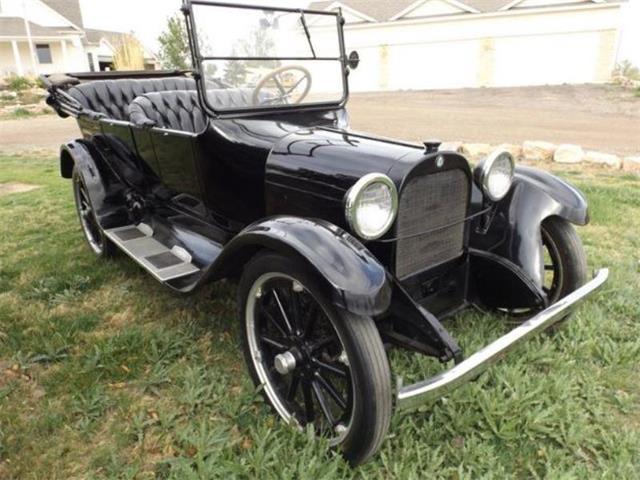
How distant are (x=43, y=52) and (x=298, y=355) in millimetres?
32698

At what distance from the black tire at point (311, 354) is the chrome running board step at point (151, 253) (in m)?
0.75

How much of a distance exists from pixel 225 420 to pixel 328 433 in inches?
18.7

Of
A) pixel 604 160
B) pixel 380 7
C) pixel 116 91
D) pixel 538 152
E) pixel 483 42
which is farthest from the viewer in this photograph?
pixel 380 7

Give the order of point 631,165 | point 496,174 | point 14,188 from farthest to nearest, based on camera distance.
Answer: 1. point 631,165
2. point 14,188
3. point 496,174

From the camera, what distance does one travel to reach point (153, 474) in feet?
6.18

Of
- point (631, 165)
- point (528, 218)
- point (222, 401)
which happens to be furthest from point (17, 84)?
point (528, 218)

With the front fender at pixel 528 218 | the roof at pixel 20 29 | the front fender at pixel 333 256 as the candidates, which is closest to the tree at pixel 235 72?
the front fender at pixel 333 256

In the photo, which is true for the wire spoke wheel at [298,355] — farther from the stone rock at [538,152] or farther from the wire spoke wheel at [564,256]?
the stone rock at [538,152]

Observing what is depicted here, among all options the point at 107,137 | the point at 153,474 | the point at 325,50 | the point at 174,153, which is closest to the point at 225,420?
the point at 153,474

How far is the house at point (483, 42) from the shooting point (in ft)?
68.8

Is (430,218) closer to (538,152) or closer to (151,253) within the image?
(151,253)

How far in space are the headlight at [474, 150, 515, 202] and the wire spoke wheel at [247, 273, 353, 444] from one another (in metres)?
1.04

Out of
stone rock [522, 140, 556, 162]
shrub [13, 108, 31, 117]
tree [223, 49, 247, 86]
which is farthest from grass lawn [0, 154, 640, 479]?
shrub [13, 108, 31, 117]

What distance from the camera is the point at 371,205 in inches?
74.7
